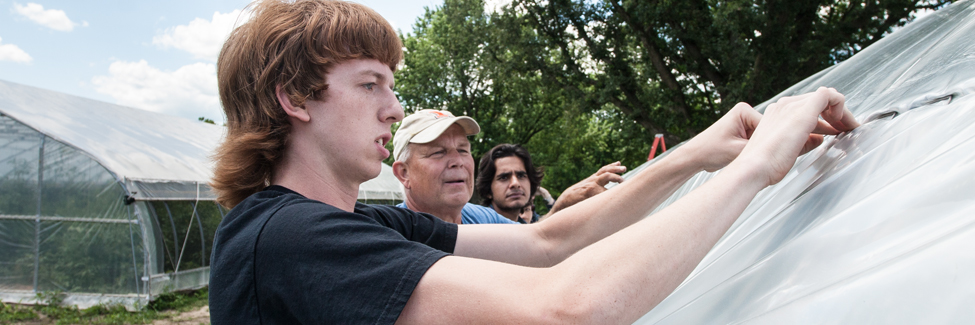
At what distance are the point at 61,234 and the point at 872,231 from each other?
11644 mm

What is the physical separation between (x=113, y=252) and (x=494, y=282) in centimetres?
1069

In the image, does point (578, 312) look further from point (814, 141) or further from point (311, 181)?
point (814, 141)

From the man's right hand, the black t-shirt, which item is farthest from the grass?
the black t-shirt

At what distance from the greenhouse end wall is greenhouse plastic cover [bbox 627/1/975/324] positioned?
10214mm

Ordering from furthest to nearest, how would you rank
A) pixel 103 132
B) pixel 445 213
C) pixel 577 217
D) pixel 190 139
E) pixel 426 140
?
pixel 190 139 < pixel 103 132 < pixel 445 213 < pixel 426 140 < pixel 577 217

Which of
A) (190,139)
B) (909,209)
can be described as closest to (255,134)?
(909,209)

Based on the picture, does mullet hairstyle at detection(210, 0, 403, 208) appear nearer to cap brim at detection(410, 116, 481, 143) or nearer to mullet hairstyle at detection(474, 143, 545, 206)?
cap brim at detection(410, 116, 481, 143)

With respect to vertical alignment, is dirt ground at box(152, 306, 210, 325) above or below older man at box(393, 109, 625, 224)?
below

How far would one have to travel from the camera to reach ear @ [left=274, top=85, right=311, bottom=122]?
122cm

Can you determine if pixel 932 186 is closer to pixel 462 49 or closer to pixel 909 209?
pixel 909 209

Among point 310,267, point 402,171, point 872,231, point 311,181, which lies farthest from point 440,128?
point 872,231

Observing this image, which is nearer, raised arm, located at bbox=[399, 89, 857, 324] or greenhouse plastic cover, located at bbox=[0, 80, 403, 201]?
raised arm, located at bbox=[399, 89, 857, 324]

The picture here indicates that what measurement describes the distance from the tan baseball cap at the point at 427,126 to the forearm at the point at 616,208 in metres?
1.16

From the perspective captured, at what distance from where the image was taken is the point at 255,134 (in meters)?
1.24
